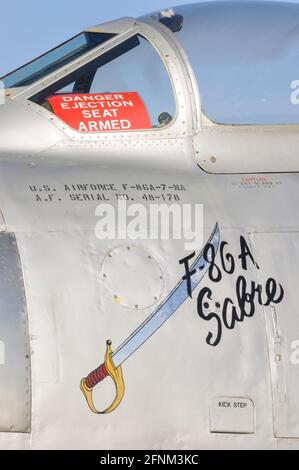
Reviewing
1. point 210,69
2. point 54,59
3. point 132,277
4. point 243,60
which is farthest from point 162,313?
point 54,59

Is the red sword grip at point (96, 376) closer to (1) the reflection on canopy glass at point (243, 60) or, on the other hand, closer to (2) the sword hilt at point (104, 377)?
(2) the sword hilt at point (104, 377)

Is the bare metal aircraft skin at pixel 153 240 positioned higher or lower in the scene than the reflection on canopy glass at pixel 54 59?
lower

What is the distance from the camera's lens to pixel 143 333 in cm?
475

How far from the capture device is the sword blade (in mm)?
4691

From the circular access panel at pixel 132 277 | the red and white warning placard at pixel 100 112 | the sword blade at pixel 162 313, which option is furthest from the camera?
the red and white warning placard at pixel 100 112

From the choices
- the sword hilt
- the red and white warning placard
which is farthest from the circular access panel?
the red and white warning placard

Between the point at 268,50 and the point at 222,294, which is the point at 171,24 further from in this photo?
the point at 222,294

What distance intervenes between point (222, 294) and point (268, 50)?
1.98 metres

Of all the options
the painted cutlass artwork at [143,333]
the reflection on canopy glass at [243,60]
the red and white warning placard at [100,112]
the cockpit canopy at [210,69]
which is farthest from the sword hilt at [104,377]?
the reflection on canopy glass at [243,60]

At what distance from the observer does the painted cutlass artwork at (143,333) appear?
461 centimetres

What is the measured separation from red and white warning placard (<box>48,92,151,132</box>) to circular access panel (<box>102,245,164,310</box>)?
3.39 ft

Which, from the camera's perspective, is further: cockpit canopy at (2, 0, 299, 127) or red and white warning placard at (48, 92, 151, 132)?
cockpit canopy at (2, 0, 299, 127)

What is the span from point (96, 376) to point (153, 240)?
3.01 feet

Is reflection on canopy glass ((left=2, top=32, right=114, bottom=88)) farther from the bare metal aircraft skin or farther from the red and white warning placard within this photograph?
the red and white warning placard
